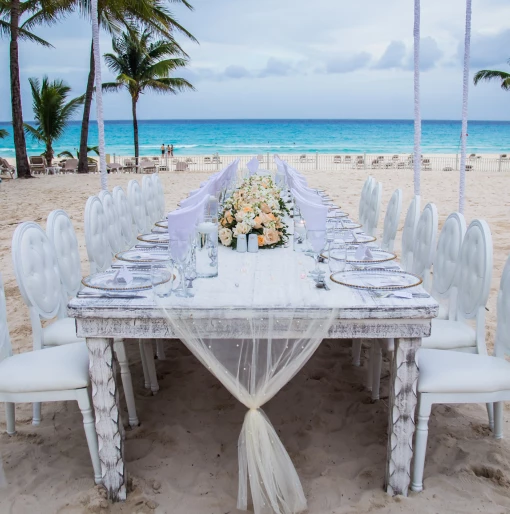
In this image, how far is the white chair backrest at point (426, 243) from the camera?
11.1ft

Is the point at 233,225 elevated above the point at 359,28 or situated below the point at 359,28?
below

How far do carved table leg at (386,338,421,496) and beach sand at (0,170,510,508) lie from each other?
77mm

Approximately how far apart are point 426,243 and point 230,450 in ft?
5.82

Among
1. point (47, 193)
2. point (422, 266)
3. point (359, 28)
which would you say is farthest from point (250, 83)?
→ point (422, 266)

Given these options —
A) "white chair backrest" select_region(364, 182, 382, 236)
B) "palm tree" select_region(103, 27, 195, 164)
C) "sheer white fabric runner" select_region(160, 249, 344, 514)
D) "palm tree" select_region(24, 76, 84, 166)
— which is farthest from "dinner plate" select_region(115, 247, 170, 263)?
Result: "palm tree" select_region(24, 76, 84, 166)

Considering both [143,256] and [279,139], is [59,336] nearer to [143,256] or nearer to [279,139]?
[143,256]

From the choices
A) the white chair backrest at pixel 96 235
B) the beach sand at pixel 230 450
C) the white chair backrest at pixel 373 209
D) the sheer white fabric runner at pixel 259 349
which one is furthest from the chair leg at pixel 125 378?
the white chair backrest at pixel 373 209

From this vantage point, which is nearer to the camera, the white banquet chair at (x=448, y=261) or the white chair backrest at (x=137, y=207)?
the white banquet chair at (x=448, y=261)

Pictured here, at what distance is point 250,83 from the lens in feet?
145

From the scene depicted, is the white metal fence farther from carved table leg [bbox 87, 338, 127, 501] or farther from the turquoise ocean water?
carved table leg [bbox 87, 338, 127, 501]

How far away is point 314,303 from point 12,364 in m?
1.31

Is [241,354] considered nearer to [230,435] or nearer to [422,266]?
[230,435]

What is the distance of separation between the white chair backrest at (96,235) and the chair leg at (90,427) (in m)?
1.49

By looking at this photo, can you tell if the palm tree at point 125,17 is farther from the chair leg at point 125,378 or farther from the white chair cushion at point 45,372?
the white chair cushion at point 45,372
